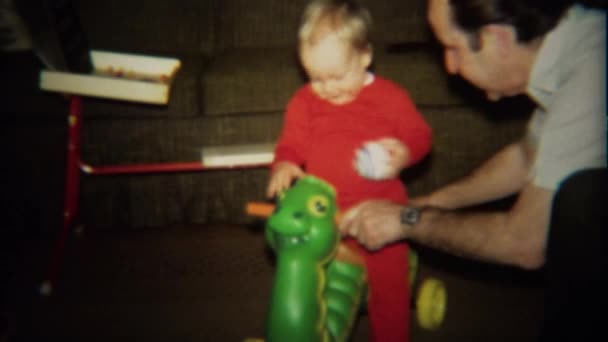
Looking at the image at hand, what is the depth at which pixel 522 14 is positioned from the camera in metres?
0.85

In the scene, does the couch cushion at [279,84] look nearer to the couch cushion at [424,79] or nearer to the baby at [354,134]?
the couch cushion at [424,79]

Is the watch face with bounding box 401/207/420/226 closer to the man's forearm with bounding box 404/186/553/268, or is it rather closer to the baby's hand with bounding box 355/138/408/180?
the man's forearm with bounding box 404/186/553/268

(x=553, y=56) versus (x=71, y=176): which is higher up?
(x=553, y=56)

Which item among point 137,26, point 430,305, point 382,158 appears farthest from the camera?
point 137,26

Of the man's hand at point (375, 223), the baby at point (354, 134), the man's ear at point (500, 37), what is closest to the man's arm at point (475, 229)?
the man's hand at point (375, 223)

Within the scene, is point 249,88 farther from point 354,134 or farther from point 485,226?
point 485,226

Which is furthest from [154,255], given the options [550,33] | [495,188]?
[550,33]

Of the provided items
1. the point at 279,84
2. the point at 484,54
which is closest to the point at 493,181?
the point at 484,54

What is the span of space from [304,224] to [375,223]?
0.53 ft

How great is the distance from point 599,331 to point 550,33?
490mm

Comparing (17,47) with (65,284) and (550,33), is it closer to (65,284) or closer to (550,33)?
(65,284)

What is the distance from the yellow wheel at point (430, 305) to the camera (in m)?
1.21

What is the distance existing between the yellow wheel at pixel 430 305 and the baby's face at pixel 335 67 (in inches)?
19.3

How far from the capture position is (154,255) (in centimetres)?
168
